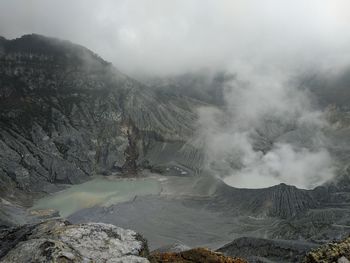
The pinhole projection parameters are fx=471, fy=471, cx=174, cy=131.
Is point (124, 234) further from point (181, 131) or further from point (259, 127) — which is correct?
point (259, 127)

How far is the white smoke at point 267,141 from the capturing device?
11739 cm

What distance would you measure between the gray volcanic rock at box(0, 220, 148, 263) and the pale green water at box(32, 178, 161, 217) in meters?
82.5

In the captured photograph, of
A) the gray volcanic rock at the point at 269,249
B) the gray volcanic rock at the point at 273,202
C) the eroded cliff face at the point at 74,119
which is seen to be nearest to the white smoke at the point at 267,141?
the eroded cliff face at the point at 74,119

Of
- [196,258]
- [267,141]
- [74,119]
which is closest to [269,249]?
[196,258]

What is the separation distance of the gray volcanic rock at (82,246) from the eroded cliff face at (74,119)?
9937 centimetres

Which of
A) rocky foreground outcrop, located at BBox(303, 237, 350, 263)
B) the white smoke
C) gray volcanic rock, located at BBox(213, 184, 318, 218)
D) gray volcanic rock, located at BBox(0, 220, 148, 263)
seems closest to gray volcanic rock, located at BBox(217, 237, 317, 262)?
rocky foreground outcrop, located at BBox(303, 237, 350, 263)

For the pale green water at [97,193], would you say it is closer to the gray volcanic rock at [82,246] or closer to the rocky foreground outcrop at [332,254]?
the gray volcanic rock at [82,246]

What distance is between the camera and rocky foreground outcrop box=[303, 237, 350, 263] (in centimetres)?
959

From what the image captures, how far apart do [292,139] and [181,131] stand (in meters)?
34.3

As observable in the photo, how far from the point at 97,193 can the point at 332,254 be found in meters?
101

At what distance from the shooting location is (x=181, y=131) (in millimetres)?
142375

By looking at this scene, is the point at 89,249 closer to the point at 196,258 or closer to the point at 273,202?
the point at 196,258

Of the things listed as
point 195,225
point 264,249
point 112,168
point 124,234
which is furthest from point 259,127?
point 124,234

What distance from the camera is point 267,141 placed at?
150 metres
